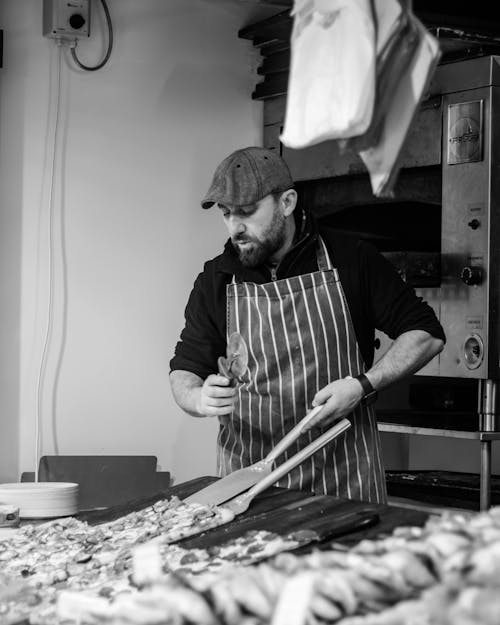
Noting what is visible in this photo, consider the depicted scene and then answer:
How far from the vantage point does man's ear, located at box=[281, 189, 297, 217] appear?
310 cm

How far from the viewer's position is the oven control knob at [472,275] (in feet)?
11.6

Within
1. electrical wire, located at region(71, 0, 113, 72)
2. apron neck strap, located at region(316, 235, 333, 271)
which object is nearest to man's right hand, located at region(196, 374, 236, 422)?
apron neck strap, located at region(316, 235, 333, 271)

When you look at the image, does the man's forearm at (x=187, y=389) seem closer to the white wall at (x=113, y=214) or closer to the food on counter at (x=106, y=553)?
the food on counter at (x=106, y=553)

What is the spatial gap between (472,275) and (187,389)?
111cm

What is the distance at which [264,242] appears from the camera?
3074 mm

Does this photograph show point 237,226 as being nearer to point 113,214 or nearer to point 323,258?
point 323,258

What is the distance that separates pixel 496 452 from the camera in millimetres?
4273

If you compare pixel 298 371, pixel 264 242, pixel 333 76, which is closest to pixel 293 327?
pixel 298 371

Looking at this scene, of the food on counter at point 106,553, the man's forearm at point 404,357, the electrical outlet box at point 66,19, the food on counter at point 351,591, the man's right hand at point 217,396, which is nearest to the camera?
the food on counter at point 351,591

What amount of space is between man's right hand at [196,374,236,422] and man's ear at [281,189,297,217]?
607 mm

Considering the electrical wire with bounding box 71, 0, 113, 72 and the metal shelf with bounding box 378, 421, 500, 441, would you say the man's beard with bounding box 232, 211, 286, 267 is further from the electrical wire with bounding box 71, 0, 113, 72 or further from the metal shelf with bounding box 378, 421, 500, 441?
the electrical wire with bounding box 71, 0, 113, 72

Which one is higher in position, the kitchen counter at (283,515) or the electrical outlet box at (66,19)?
the electrical outlet box at (66,19)

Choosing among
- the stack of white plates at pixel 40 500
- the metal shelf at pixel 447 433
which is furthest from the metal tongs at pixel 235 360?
the metal shelf at pixel 447 433

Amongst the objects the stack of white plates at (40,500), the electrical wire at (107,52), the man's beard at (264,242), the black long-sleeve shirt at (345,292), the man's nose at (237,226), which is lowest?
the stack of white plates at (40,500)
